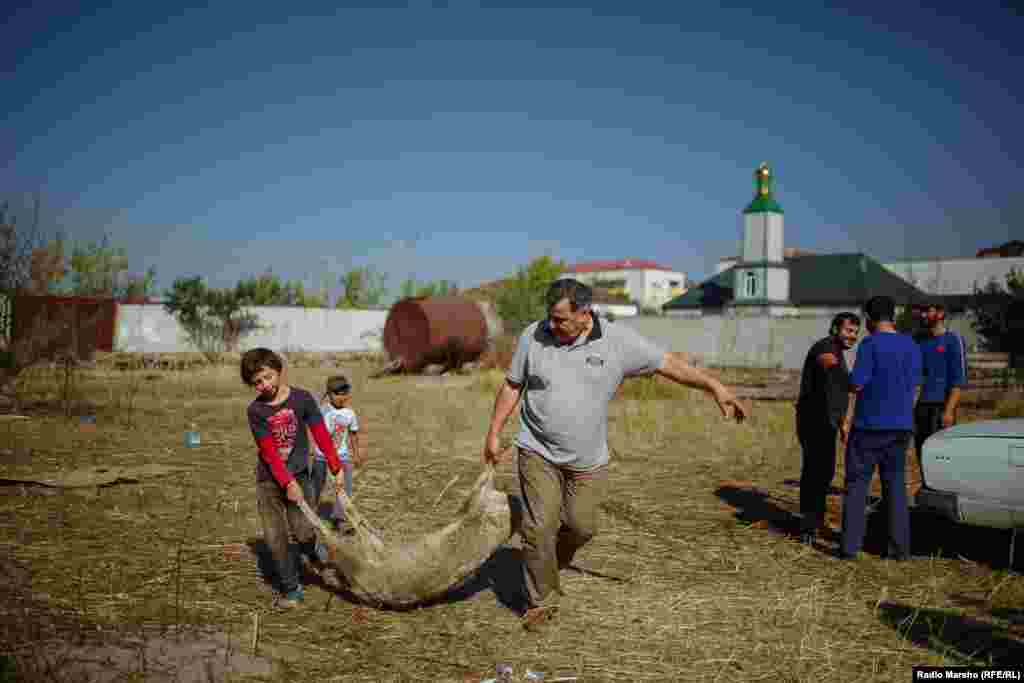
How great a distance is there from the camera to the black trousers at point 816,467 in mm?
6574

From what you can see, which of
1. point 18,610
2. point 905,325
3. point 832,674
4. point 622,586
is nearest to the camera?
point 832,674

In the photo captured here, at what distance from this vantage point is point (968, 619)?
4805 millimetres

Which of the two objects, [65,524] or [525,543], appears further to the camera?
[65,524]

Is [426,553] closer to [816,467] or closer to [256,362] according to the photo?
[256,362]

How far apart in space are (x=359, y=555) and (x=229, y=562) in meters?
1.52

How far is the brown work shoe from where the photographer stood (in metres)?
4.61

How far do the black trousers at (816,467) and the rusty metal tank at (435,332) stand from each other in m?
17.3

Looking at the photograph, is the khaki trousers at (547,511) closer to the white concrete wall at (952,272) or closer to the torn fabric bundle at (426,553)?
the torn fabric bundle at (426,553)

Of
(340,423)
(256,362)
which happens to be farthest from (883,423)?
(256,362)

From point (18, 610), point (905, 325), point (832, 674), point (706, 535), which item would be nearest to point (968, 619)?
point (832, 674)

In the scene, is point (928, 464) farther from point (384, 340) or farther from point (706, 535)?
point (384, 340)

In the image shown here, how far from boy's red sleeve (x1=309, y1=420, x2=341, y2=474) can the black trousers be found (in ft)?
13.0

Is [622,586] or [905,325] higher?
[905,325]

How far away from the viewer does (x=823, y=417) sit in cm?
659
